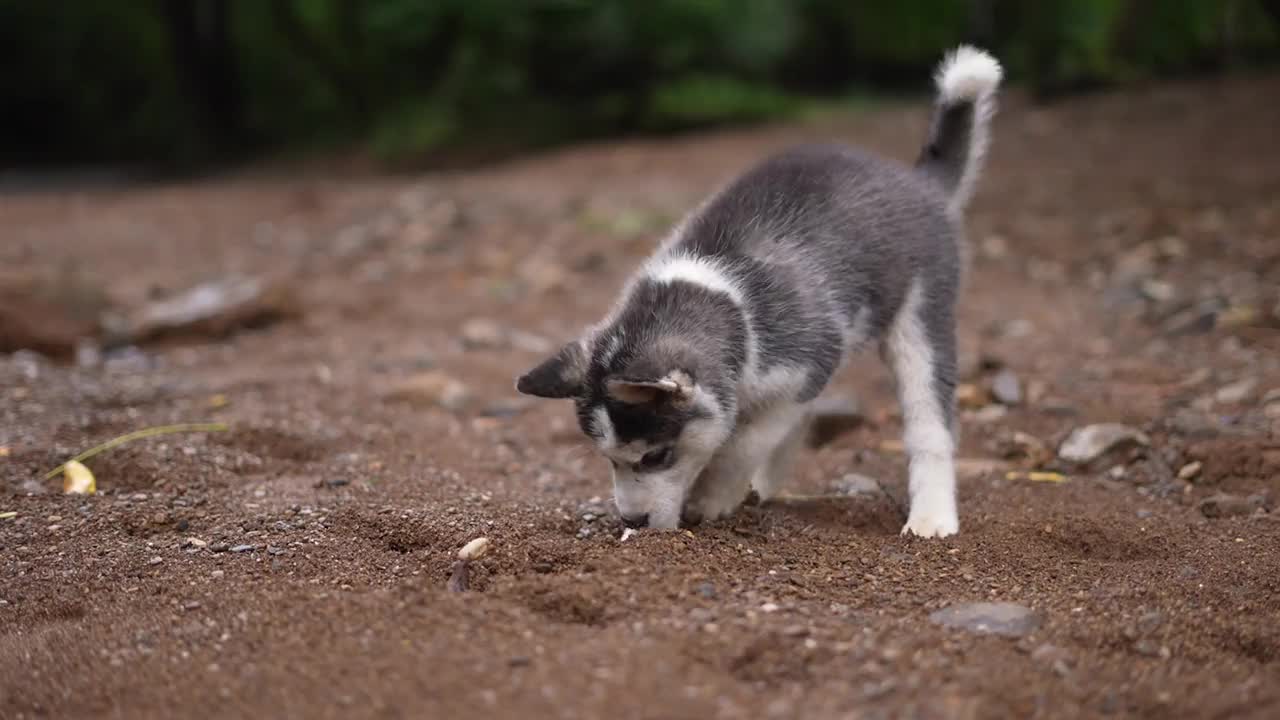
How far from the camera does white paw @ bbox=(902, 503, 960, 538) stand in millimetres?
5234

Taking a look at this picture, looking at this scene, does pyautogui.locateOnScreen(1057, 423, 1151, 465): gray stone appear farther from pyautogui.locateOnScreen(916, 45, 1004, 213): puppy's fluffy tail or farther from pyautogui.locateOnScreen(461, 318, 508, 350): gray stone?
pyautogui.locateOnScreen(461, 318, 508, 350): gray stone

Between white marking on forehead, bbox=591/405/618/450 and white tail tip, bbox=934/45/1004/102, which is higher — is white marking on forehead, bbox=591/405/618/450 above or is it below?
below

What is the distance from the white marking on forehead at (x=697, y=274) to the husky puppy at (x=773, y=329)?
0.01m

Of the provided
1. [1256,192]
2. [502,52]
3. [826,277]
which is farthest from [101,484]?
[502,52]

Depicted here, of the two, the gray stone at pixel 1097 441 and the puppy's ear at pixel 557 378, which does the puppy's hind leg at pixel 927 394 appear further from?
the puppy's ear at pixel 557 378

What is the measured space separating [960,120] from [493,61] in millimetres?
12277

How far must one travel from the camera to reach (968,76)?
608 centimetres

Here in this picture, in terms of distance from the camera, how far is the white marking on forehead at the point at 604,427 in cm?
481

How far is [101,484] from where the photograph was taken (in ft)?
18.9

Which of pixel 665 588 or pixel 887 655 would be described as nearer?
pixel 887 655

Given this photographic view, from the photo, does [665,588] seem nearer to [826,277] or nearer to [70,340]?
[826,277]

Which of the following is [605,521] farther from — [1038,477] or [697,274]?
[1038,477]

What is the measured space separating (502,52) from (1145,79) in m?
8.55

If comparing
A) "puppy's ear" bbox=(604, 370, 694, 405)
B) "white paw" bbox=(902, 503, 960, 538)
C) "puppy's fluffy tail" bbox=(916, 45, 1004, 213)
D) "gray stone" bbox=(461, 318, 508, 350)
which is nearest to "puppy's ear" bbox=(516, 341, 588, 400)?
"puppy's ear" bbox=(604, 370, 694, 405)
